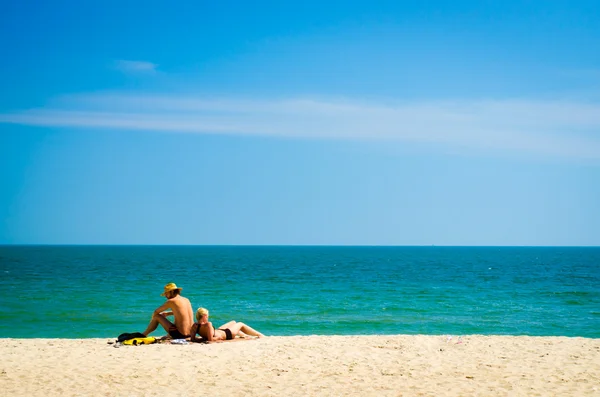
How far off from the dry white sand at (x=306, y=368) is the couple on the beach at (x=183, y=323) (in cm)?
47

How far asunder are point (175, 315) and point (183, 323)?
0.85 feet

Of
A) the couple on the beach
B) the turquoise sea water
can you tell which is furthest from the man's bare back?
the turquoise sea water

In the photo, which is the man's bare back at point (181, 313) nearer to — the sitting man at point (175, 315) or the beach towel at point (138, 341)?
the sitting man at point (175, 315)

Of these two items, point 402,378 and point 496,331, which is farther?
point 496,331

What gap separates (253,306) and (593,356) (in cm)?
1734

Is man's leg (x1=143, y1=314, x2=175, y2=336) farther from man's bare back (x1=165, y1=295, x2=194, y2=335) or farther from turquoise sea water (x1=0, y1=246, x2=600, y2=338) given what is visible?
turquoise sea water (x1=0, y1=246, x2=600, y2=338)

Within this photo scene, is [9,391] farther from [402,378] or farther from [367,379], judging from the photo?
[402,378]

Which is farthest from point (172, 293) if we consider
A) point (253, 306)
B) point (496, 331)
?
point (253, 306)

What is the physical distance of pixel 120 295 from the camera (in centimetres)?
3234

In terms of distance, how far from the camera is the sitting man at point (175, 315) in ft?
43.2

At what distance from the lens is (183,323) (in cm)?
1334

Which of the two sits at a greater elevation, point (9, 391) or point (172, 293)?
point (172, 293)

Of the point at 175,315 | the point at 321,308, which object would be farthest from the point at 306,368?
the point at 321,308

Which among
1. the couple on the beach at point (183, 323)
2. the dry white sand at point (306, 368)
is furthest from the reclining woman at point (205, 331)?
the dry white sand at point (306, 368)
